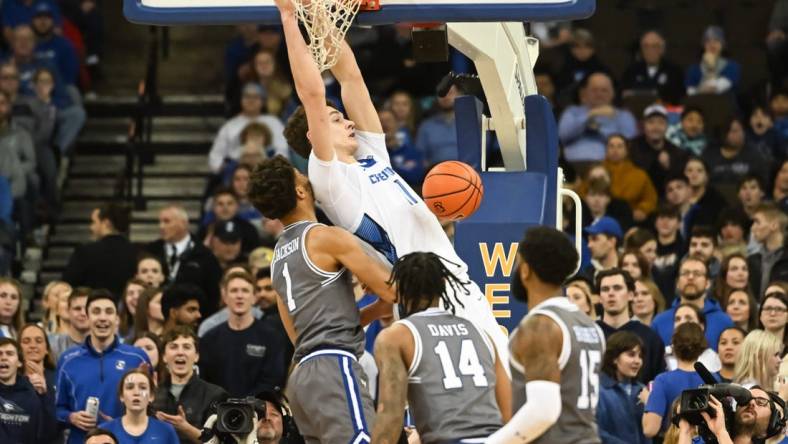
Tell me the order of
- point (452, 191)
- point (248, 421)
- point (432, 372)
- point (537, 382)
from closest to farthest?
1. point (537, 382)
2. point (432, 372)
3. point (452, 191)
4. point (248, 421)

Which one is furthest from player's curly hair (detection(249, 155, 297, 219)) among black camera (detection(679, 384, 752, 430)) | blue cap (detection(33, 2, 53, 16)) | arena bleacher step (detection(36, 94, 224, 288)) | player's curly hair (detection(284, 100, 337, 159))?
blue cap (detection(33, 2, 53, 16))

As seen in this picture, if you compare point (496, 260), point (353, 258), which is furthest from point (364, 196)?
point (496, 260)

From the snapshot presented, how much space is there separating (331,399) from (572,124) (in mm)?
9630

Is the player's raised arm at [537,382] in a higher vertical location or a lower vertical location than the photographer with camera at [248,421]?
higher

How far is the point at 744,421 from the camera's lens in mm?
10719

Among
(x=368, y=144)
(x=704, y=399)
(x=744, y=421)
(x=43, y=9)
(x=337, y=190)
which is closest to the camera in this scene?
(x=337, y=190)

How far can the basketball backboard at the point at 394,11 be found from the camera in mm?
9773

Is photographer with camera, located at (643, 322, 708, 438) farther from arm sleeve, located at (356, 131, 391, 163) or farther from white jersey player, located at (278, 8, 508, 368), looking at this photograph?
arm sleeve, located at (356, 131, 391, 163)

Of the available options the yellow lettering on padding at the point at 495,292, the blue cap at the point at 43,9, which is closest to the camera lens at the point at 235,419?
the yellow lettering on padding at the point at 495,292

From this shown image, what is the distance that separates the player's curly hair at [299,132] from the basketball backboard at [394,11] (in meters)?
0.56

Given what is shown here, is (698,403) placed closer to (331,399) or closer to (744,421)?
(744,421)

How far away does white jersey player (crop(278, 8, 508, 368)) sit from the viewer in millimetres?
9406

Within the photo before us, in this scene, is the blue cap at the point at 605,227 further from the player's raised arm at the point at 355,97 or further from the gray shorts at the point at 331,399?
the gray shorts at the point at 331,399

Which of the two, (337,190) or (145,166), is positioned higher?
(145,166)
